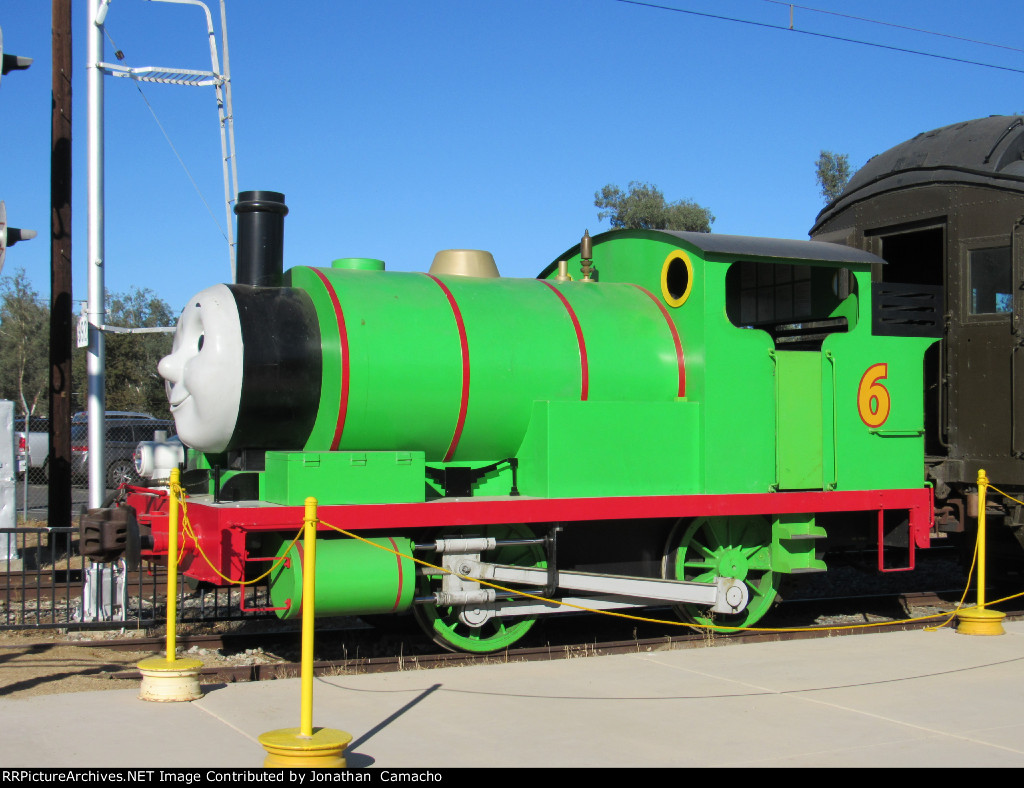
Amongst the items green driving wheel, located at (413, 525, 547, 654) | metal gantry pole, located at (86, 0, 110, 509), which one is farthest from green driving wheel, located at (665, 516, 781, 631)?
metal gantry pole, located at (86, 0, 110, 509)

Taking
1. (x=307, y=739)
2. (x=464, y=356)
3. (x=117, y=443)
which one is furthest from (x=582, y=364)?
(x=117, y=443)

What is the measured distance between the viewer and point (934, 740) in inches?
200

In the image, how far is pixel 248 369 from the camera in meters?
6.80

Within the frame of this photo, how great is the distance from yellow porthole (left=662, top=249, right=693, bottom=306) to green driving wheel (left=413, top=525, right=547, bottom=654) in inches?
82.7

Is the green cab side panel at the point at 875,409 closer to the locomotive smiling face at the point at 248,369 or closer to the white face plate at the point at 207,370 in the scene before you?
the locomotive smiling face at the point at 248,369

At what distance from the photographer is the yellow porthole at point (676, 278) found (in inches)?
317

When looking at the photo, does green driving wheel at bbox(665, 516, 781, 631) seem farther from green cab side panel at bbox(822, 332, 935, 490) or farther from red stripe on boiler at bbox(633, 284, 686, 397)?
red stripe on boiler at bbox(633, 284, 686, 397)

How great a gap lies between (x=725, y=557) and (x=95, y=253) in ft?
18.9

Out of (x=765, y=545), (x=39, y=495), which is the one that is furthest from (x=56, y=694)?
(x=39, y=495)

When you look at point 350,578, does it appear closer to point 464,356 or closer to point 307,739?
point 464,356

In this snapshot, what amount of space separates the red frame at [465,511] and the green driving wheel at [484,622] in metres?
0.38

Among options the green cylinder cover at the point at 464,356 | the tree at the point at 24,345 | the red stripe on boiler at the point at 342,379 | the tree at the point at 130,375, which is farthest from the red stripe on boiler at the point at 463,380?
the tree at the point at 24,345

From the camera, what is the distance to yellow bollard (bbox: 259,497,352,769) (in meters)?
4.46

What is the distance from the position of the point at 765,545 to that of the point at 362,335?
363cm
